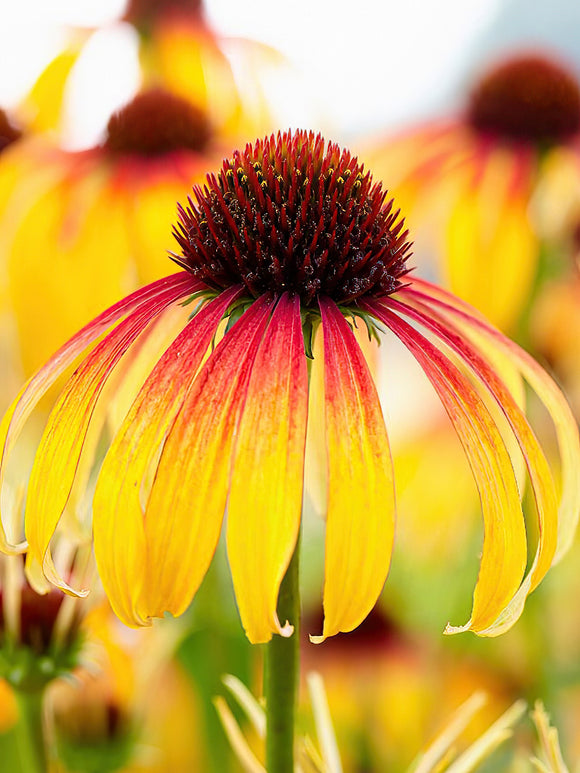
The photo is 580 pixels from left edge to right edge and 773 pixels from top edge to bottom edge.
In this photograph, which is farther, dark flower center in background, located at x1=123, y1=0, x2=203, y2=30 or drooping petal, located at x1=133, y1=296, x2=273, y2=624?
dark flower center in background, located at x1=123, y1=0, x2=203, y2=30

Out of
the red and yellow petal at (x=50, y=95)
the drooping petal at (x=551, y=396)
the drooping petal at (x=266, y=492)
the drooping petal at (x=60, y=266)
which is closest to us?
the drooping petal at (x=266, y=492)

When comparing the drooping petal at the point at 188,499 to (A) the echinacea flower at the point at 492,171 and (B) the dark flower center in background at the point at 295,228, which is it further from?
(A) the echinacea flower at the point at 492,171

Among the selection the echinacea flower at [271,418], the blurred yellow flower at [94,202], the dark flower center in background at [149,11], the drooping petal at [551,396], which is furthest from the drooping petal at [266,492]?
the dark flower center in background at [149,11]

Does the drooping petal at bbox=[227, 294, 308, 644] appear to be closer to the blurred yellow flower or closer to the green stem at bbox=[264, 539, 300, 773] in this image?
the green stem at bbox=[264, 539, 300, 773]

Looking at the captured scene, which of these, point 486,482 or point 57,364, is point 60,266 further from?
point 486,482

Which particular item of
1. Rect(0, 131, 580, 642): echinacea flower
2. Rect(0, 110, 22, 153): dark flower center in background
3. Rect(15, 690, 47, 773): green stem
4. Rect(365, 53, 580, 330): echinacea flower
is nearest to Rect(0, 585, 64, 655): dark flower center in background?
Rect(15, 690, 47, 773): green stem
